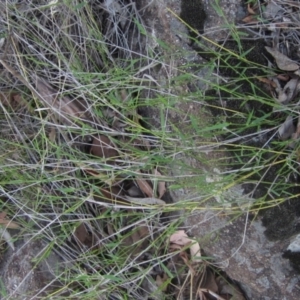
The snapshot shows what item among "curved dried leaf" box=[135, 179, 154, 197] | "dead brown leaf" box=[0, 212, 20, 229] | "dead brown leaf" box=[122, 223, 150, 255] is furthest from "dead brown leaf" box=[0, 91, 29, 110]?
"dead brown leaf" box=[122, 223, 150, 255]

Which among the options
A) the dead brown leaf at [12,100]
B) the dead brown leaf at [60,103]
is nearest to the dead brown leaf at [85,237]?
the dead brown leaf at [60,103]

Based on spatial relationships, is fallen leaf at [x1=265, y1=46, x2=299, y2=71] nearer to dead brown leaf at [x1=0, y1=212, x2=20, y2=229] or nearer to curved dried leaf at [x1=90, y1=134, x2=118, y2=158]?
curved dried leaf at [x1=90, y1=134, x2=118, y2=158]

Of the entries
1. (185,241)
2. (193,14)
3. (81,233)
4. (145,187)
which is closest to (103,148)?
(145,187)

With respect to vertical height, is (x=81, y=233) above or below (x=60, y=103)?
below

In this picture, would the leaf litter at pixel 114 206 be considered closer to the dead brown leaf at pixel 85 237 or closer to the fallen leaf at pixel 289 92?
the dead brown leaf at pixel 85 237

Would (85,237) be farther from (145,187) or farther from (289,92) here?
(289,92)
